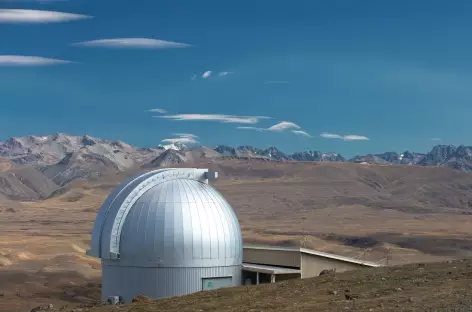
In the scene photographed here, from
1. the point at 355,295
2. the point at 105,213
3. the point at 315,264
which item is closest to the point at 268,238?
the point at 315,264

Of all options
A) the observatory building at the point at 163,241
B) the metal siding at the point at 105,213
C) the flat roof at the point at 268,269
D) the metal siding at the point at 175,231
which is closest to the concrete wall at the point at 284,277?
the flat roof at the point at 268,269

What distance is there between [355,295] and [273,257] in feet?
36.3

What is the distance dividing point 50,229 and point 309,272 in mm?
116319

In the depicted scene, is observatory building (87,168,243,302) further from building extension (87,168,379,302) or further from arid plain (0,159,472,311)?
arid plain (0,159,472,311)

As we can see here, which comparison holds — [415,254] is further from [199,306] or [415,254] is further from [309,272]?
[199,306]

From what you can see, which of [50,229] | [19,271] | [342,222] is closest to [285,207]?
[342,222]

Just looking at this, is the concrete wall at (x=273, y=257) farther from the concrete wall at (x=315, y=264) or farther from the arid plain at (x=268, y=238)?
the arid plain at (x=268, y=238)

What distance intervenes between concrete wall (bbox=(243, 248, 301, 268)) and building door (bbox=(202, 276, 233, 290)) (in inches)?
109

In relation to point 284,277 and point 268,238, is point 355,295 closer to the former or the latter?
point 284,277

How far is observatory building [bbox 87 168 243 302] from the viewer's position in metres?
27.5

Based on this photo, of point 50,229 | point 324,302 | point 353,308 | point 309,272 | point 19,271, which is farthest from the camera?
point 50,229

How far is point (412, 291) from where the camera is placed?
2042 centimetres

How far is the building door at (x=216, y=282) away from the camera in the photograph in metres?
28.2

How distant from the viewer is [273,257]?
31391 mm
